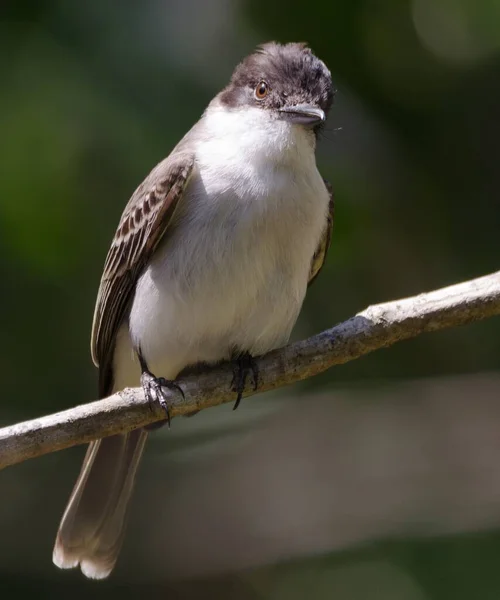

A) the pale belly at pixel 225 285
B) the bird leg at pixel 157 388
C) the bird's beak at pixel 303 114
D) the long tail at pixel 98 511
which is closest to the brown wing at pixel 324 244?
the pale belly at pixel 225 285

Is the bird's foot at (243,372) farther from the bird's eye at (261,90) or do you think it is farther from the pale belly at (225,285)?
the bird's eye at (261,90)

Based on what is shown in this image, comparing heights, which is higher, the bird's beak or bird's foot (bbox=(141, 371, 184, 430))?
the bird's beak

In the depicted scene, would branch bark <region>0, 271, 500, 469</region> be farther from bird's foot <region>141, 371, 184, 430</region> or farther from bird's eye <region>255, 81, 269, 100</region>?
bird's eye <region>255, 81, 269, 100</region>

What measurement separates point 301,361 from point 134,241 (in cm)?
89

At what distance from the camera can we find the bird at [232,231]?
14.3 feet

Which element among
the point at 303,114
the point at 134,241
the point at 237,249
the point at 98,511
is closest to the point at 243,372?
the point at 237,249

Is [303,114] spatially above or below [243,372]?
above

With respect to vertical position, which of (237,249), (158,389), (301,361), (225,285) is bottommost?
(158,389)

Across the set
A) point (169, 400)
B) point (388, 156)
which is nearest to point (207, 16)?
point (388, 156)

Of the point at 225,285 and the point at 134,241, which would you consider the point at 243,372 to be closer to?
the point at 225,285

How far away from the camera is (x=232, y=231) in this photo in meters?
4.34

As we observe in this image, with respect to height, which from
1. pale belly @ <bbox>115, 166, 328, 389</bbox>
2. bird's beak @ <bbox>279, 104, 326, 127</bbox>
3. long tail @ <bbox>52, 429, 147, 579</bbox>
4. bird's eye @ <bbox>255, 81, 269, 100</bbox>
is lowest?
long tail @ <bbox>52, 429, 147, 579</bbox>

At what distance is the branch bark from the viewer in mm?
3838

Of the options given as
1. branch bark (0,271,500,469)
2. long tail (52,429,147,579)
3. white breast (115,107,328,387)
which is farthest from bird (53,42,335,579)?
long tail (52,429,147,579)
